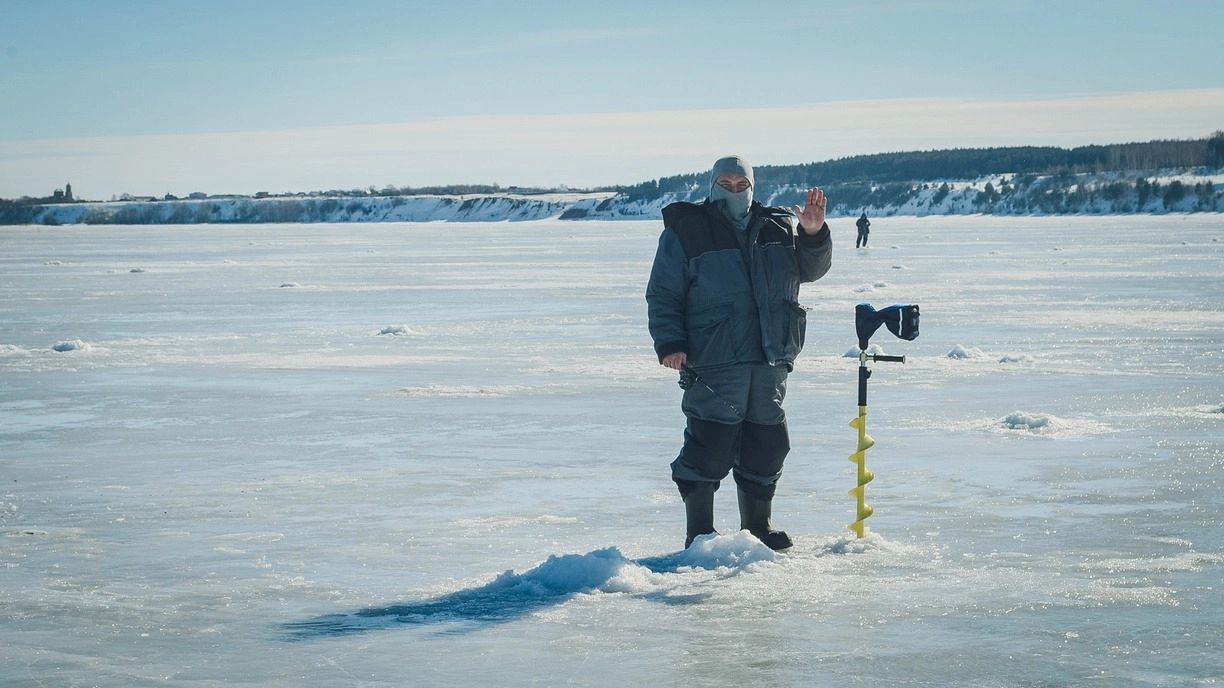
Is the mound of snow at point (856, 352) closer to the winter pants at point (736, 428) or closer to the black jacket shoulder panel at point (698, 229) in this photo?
the winter pants at point (736, 428)

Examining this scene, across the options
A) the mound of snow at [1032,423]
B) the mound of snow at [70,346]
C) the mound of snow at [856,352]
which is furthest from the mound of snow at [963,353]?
the mound of snow at [70,346]

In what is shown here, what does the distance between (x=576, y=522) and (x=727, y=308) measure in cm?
129

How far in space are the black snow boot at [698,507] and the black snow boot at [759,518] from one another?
0.18 metres

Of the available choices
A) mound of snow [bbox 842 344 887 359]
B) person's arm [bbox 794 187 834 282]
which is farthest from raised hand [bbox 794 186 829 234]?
mound of snow [bbox 842 344 887 359]

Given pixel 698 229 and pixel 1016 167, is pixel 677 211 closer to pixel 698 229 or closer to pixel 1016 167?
pixel 698 229

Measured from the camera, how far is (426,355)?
1413 centimetres

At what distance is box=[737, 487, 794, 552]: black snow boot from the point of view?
5.87 metres

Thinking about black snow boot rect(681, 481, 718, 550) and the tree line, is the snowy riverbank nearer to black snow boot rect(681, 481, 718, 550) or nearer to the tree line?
the tree line

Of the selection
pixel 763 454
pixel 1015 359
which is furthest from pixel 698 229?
pixel 1015 359

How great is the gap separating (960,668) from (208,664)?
2.19m

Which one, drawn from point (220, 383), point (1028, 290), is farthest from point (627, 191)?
point (220, 383)

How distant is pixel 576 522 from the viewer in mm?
6426

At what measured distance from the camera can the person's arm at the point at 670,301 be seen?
5.72 meters

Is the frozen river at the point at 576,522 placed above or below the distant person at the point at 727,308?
below
